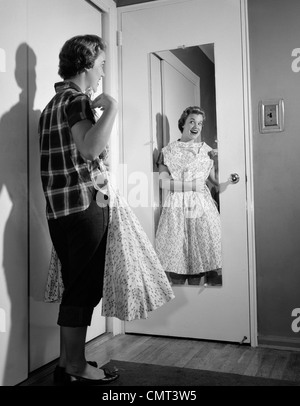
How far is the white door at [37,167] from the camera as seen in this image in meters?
1.94

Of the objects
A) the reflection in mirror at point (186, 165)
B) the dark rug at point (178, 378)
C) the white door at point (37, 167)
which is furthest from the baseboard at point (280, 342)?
the white door at point (37, 167)

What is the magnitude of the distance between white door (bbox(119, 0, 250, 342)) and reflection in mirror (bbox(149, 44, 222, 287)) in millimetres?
38

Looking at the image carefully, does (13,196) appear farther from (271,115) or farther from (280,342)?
(280,342)

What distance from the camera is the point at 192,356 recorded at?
2227 mm

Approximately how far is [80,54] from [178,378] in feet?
4.68

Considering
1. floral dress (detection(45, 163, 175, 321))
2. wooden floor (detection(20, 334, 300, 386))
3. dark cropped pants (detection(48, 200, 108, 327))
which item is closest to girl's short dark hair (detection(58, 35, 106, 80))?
floral dress (detection(45, 163, 175, 321))

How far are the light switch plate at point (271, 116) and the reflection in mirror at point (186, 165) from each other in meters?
0.26

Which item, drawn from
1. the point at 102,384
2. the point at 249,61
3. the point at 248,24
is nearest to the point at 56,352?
the point at 102,384

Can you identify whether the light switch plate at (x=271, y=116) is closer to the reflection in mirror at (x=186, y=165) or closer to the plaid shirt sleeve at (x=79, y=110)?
the reflection in mirror at (x=186, y=165)

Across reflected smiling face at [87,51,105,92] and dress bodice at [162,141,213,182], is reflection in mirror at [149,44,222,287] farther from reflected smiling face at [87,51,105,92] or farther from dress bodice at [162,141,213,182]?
reflected smiling face at [87,51,105,92]

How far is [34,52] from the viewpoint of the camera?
1.97 metres

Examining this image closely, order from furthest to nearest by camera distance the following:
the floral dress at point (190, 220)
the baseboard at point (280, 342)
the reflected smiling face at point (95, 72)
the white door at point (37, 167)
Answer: the floral dress at point (190, 220) → the baseboard at point (280, 342) → the white door at point (37, 167) → the reflected smiling face at point (95, 72)
